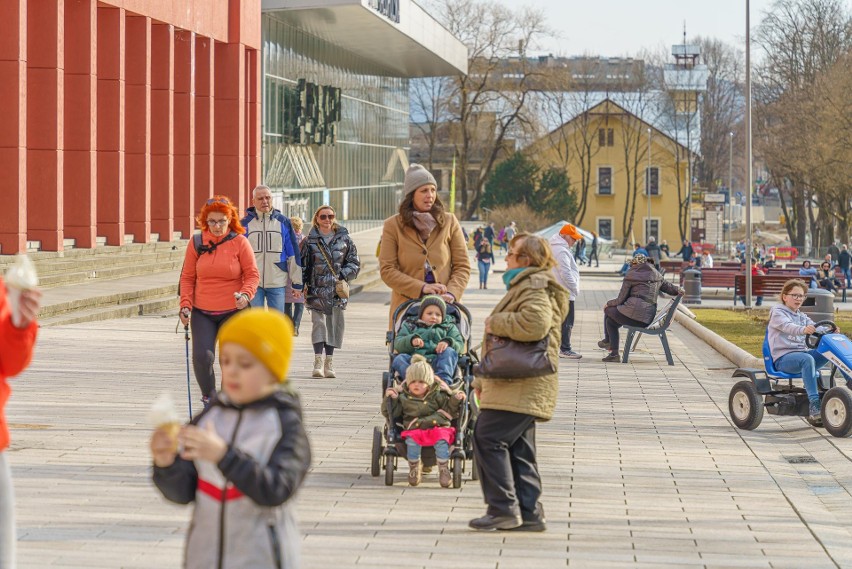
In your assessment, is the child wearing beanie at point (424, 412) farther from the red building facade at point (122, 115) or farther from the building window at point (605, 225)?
the building window at point (605, 225)

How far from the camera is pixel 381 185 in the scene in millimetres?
75875

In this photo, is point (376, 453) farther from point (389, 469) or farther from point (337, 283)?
point (337, 283)

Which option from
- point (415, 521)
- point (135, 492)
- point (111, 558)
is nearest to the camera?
point (111, 558)

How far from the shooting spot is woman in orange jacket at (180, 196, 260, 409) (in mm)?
10711

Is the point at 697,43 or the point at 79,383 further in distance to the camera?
the point at 697,43

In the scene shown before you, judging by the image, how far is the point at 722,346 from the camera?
2055cm

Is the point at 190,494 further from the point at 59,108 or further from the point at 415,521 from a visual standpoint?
the point at 59,108

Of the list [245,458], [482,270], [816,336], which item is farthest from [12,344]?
[482,270]

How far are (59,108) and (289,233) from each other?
15365 mm

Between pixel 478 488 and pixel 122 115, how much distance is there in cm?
2430

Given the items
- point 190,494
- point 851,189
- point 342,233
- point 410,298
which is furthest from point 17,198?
point 851,189

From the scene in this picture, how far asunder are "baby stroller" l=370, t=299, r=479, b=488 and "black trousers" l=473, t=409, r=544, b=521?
1.11 metres

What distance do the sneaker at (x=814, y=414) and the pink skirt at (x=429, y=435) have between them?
431cm

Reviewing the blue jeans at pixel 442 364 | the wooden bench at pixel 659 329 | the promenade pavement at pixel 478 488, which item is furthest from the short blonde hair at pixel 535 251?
the wooden bench at pixel 659 329
